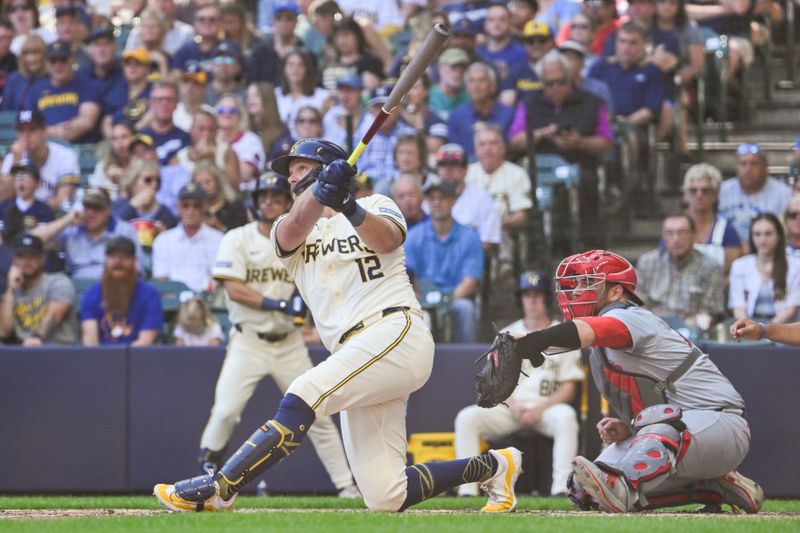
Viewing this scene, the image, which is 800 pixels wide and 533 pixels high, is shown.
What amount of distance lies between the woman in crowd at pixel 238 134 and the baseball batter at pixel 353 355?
6.33 meters

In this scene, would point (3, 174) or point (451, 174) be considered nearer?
point (451, 174)

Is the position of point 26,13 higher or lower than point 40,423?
higher

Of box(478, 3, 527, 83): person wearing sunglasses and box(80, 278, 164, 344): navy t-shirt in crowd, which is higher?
box(478, 3, 527, 83): person wearing sunglasses

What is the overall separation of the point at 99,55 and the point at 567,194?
5.67 meters

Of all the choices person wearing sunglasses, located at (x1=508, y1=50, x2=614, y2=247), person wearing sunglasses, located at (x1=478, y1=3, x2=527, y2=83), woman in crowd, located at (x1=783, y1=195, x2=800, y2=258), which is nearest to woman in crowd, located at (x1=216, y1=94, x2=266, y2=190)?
person wearing sunglasses, located at (x1=478, y1=3, x2=527, y2=83)

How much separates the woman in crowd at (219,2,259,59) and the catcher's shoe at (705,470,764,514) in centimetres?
897

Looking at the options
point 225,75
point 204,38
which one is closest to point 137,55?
point 204,38

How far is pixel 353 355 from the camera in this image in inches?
231

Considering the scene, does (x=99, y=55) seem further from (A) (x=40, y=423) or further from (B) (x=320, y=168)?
(B) (x=320, y=168)

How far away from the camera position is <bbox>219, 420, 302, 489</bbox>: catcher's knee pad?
5.74 metres

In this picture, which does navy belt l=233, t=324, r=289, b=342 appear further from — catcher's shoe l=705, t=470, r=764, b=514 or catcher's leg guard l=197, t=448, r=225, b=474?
catcher's shoe l=705, t=470, r=764, b=514

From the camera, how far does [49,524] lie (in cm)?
574

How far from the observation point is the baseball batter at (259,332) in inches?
350

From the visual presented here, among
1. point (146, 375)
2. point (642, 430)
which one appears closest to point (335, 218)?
point (642, 430)
